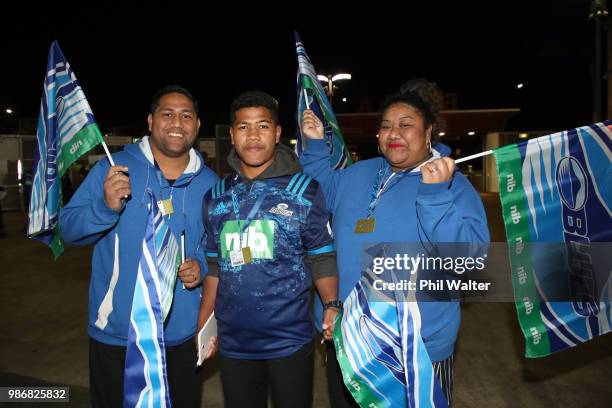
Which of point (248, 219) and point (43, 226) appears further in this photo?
point (43, 226)

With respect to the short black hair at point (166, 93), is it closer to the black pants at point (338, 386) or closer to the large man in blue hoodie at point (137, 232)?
the large man in blue hoodie at point (137, 232)

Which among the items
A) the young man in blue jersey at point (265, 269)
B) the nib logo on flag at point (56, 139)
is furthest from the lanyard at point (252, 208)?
the nib logo on flag at point (56, 139)

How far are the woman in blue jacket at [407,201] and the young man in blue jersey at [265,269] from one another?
0.53 feet

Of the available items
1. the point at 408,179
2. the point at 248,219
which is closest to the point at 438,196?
the point at 408,179

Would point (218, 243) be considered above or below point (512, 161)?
below

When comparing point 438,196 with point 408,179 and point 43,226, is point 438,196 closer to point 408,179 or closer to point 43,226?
point 408,179

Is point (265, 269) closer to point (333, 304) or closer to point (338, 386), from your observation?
point (333, 304)

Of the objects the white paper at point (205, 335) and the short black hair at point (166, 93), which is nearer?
the white paper at point (205, 335)

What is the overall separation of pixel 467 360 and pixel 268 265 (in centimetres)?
309

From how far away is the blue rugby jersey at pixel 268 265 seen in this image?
2.42 metres

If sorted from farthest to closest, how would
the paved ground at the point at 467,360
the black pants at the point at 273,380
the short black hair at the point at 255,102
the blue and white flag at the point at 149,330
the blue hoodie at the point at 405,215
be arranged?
the paved ground at the point at 467,360, the short black hair at the point at 255,102, the black pants at the point at 273,380, the blue and white flag at the point at 149,330, the blue hoodie at the point at 405,215

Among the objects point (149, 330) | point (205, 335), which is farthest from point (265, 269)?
point (149, 330)

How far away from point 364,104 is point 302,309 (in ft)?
87.0

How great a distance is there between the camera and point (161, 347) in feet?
7.79
